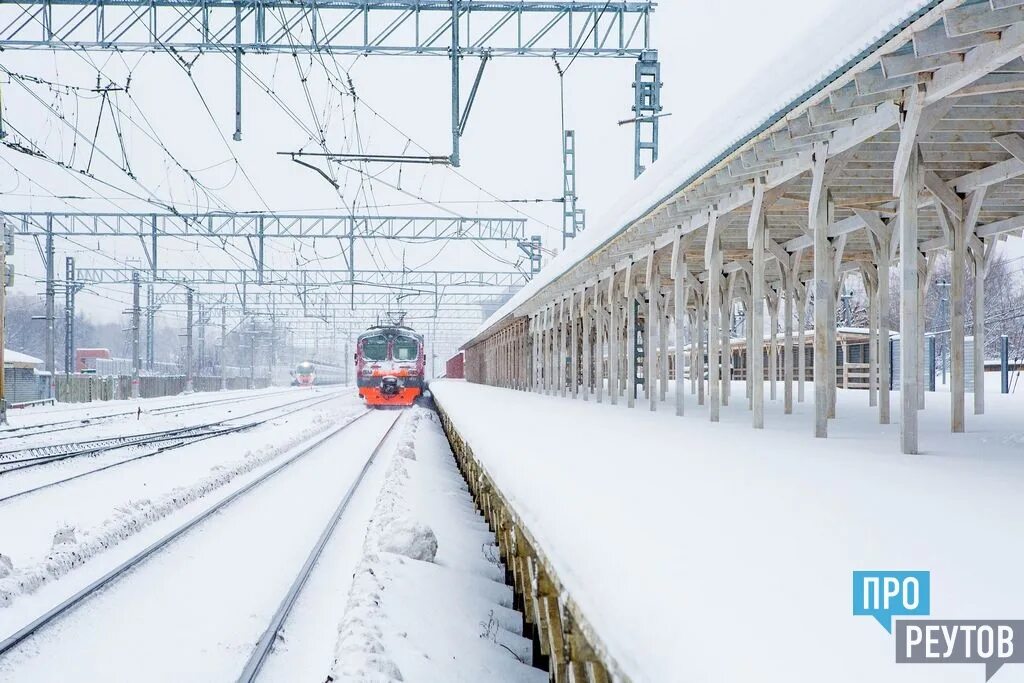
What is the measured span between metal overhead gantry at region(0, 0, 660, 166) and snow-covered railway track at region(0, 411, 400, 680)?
5998mm

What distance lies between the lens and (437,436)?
2173 centimetres

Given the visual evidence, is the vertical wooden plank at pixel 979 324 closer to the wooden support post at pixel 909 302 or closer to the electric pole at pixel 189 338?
the wooden support post at pixel 909 302

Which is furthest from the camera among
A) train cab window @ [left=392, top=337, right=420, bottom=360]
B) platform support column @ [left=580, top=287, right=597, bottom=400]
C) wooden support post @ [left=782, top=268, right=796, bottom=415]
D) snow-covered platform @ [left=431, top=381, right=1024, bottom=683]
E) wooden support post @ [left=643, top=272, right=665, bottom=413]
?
train cab window @ [left=392, top=337, right=420, bottom=360]

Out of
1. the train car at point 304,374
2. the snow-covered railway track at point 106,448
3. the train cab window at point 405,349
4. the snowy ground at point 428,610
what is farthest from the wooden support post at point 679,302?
the train car at point 304,374

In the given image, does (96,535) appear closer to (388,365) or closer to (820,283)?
(820,283)

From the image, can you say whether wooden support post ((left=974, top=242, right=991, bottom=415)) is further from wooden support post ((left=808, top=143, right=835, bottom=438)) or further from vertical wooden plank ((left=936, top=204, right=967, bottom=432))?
wooden support post ((left=808, top=143, right=835, bottom=438))

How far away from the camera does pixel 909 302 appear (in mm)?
6344

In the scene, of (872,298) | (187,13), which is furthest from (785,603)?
(187,13)

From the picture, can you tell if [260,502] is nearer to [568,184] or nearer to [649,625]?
[649,625]

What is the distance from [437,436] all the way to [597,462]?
15.6 meters

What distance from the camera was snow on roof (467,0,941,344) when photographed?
5293 mm

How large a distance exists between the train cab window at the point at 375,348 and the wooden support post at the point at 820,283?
24.3 m

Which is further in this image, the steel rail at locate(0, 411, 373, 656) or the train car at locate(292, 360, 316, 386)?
the train car at locate(292, 360, 316, 386)

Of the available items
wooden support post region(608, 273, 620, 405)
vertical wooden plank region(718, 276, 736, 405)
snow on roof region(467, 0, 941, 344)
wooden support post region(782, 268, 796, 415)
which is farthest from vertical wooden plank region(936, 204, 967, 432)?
wooden support post region(608, 273, 620, 405)
